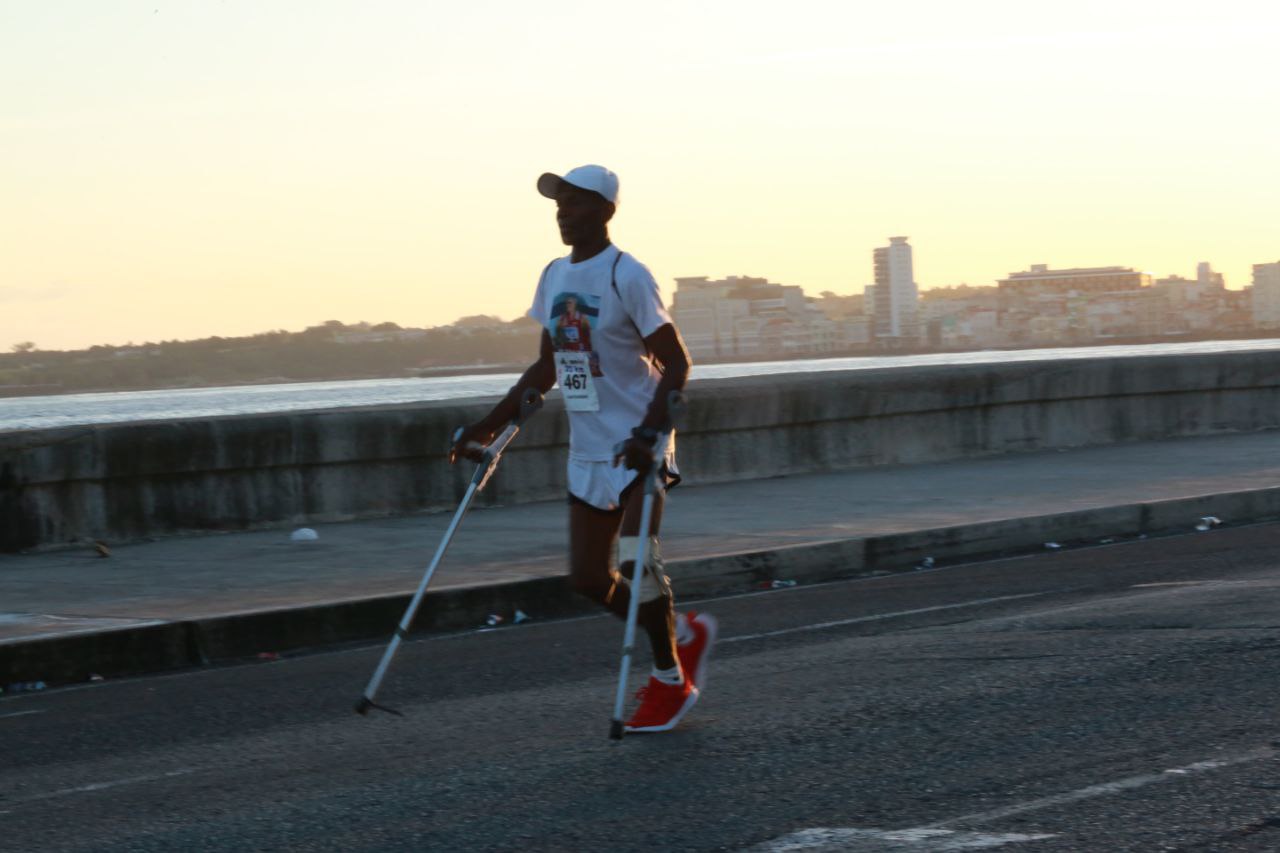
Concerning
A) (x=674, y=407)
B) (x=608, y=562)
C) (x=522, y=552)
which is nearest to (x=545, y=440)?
(x=522, y=552)

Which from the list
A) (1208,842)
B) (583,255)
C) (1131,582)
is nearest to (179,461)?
(1131,582)

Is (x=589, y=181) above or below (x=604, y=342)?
above

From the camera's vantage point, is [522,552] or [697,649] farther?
[522,552]

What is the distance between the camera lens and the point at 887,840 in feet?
14.8

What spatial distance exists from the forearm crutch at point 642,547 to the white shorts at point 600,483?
7cm

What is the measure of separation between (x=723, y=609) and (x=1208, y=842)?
5413mm

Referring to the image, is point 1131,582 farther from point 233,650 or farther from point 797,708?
point 233,650

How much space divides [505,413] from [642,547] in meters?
0.87

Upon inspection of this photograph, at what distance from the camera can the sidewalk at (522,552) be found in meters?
8.86

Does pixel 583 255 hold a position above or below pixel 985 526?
above

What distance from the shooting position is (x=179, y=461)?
12.7m

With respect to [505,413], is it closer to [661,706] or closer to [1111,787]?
[661,706]

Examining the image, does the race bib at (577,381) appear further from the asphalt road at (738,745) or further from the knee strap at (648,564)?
the asphalt road at (738,745)

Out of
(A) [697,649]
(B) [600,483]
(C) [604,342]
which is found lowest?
(A) [697,649]
